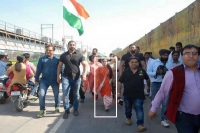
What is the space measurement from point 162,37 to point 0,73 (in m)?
7.32

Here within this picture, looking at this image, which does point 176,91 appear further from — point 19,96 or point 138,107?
point 19,96

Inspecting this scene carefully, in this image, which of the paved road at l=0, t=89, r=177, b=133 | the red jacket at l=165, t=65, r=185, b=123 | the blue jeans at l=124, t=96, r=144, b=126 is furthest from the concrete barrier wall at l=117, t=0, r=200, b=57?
the red jacket at l=165, t=65, r=185, b=123

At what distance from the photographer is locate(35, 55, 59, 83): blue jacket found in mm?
5879

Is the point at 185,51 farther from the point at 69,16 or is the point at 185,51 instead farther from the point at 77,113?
the point at 69,16

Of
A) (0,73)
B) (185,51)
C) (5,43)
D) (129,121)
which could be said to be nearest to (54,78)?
(129,121)

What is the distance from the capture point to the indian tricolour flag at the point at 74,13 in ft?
26.0

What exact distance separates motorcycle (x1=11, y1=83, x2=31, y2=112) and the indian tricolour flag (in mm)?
2986

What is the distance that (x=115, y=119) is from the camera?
5.45 metres

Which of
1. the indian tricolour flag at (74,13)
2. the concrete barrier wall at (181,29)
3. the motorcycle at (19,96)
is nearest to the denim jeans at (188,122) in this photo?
the concrete barrier wall at (181,29)

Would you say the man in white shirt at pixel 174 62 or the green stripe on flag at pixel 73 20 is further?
the green stripe on flag at pixel 73 20

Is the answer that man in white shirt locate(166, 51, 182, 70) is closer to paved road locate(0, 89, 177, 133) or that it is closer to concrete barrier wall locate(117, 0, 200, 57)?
paved road locate(0, 89, 177, 133)

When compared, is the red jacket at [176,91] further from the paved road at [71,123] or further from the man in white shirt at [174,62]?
the man in white shirt at [174,62]

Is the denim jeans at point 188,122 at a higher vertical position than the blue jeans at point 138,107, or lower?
higher

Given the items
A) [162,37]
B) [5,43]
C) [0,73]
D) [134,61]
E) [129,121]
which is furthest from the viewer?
[5,43]
